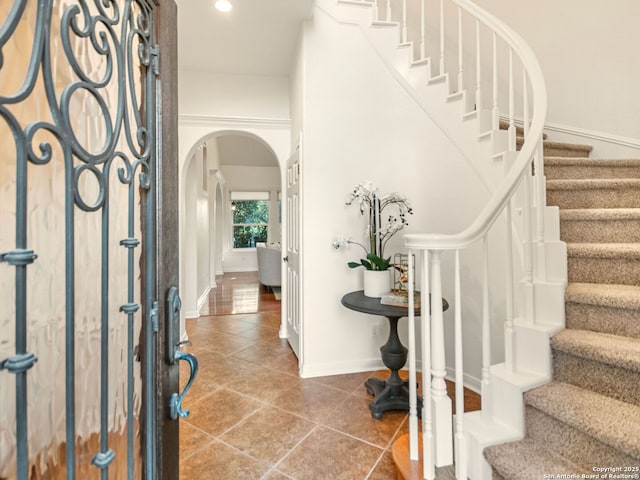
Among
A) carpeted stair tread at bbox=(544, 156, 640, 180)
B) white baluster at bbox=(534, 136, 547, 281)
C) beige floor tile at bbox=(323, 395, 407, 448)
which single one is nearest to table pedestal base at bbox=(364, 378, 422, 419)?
beige floor tile at bbox=(323, 395, 407, 448)

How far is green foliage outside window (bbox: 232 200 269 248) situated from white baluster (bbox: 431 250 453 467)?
7487 mm

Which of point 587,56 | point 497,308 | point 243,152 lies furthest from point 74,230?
point 243,152

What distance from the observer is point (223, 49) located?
290 centimetres

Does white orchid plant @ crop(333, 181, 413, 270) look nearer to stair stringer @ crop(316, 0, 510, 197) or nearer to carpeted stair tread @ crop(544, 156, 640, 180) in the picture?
stair stringer @ crop(316, 0, 510, 197)

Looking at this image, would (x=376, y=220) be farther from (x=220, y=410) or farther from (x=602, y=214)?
(x=220, y=410)

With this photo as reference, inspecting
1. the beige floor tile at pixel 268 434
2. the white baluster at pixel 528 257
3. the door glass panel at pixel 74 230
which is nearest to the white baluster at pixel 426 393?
the white baluster at pixel 528 257

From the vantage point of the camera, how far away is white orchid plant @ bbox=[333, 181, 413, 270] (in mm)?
2322

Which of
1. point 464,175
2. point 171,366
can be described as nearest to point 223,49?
point 464,175

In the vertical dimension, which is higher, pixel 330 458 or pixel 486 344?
pixel 486 344

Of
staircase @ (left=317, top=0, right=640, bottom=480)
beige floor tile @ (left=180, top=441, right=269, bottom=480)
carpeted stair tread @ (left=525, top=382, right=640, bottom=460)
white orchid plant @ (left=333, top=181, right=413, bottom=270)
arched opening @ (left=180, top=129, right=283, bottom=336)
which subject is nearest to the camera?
carpeted stair tread @ (left=525, top=382, right=640, bottom=460)

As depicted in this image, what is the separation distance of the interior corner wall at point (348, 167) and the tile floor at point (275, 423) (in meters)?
0.33

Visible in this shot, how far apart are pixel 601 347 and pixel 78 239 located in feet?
5.60

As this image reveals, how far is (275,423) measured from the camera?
1941 mm

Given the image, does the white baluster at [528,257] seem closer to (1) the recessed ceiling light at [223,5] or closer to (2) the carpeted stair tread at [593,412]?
(2) the carpeted stair tread at [593,412]
